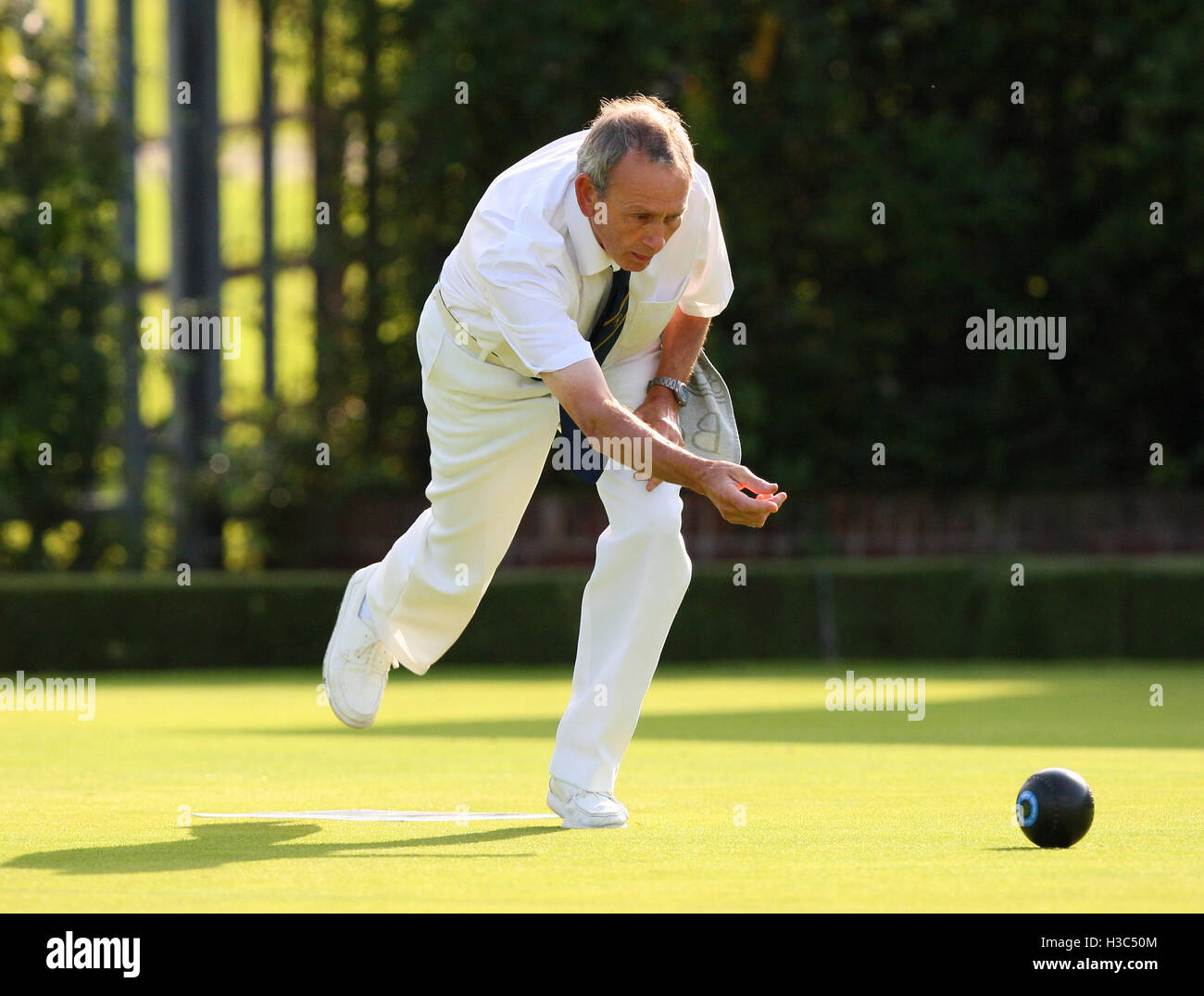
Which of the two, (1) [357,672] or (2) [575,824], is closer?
(2) [575,824]

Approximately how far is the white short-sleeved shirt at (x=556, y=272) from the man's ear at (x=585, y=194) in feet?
0.13

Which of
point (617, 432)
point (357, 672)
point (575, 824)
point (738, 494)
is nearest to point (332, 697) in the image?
point (357, 672)

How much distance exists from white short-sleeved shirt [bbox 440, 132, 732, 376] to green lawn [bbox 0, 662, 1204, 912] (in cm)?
117

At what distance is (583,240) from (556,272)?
0.16 metres

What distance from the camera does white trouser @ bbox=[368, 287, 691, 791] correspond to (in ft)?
16.2

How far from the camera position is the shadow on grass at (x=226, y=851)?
420 cm

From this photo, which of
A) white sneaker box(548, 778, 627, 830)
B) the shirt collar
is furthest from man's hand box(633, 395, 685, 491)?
white sneaker box(548, 778, 627, 830)

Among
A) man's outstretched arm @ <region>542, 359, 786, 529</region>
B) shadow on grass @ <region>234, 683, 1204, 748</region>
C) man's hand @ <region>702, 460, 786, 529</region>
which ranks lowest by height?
shadow on grass @ <region>234, 683, 1204, 748</region>

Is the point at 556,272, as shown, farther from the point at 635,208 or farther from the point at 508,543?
the point at 508,543

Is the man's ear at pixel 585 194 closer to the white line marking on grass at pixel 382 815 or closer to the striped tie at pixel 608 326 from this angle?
the striped tie at pixel 608 326

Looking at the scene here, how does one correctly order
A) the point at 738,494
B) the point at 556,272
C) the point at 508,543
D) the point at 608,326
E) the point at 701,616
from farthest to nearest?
the point at 701,616 < the point at 508,543 < the point at 608,326 < the point at 556,272 < the point at 738,494

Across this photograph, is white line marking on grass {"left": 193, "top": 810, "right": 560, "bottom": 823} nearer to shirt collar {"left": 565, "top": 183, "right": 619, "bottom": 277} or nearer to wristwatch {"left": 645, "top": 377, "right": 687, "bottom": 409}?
wristwatch {"left": 645, "top": 377, "right": 687, "bottom": 409}

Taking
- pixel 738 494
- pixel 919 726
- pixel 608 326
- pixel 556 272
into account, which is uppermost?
pixel 556 272

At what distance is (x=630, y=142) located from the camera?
4.55 m
